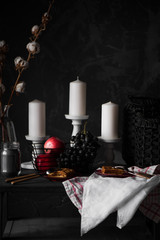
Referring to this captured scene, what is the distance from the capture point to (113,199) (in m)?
1.00

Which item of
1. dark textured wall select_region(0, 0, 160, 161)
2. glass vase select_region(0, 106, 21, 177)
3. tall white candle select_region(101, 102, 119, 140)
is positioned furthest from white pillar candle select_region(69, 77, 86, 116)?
glass vase select_region(0, 106, 21, 177)

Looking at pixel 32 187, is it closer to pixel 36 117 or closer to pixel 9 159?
pixel 9 159

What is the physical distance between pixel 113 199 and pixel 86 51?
2.75 feet

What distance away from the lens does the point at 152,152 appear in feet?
4.04

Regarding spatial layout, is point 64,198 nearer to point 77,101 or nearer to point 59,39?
point 77,101

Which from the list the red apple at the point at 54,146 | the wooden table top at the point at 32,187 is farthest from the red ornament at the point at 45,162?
the wooden table top at the point at 32,187

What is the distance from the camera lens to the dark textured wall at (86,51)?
1575 mm

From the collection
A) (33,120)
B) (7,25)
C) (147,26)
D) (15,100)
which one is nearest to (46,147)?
(33,120)

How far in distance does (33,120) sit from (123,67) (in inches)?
21.0

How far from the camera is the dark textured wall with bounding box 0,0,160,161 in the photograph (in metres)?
1.58

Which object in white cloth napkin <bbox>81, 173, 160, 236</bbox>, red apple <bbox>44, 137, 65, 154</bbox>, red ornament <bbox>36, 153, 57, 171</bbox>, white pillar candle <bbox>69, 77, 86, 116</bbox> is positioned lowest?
white cloth napkin <bbox>81, 173, 160, 236</bbox>

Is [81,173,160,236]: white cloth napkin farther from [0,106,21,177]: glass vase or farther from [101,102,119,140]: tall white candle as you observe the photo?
[101,102,119,140]: tall white candle

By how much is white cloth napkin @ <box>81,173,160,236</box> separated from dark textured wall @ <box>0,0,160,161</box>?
645 millimetres

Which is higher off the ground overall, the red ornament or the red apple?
the red apple
